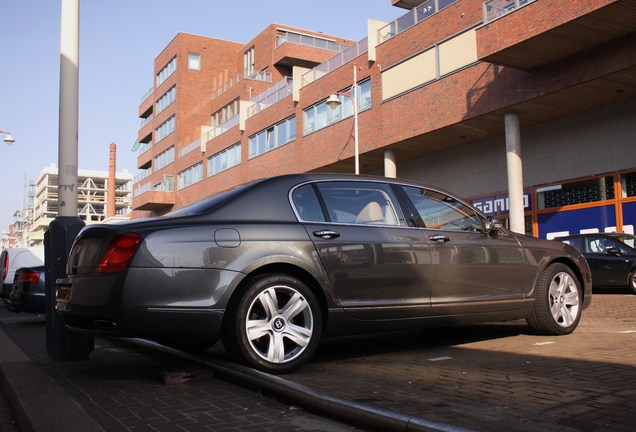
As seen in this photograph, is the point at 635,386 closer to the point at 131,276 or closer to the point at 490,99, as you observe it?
the point at 131,276

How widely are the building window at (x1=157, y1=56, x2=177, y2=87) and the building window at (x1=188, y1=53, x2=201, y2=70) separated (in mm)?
1750

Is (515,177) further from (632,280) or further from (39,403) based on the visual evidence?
(39,403)

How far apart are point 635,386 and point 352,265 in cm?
213

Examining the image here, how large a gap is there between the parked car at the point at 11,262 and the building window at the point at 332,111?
16355 mm

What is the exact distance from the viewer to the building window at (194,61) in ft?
181

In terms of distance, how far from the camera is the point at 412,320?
16.7 ft

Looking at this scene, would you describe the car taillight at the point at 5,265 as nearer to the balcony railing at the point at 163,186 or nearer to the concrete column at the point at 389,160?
the concrete column at the point at 389,160

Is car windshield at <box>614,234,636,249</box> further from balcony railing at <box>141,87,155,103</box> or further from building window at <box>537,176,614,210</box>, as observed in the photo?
balcony railing at <box>141,87,155,103</box>

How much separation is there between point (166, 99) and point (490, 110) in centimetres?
4417

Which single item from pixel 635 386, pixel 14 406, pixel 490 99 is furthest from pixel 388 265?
pixel 490 99

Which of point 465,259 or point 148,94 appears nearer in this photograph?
point 465,259

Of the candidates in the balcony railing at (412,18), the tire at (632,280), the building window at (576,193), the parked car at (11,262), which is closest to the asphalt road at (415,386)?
the parked car at (11,262)

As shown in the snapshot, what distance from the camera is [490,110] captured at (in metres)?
20.2

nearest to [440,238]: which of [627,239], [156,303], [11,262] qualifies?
[156,303]
